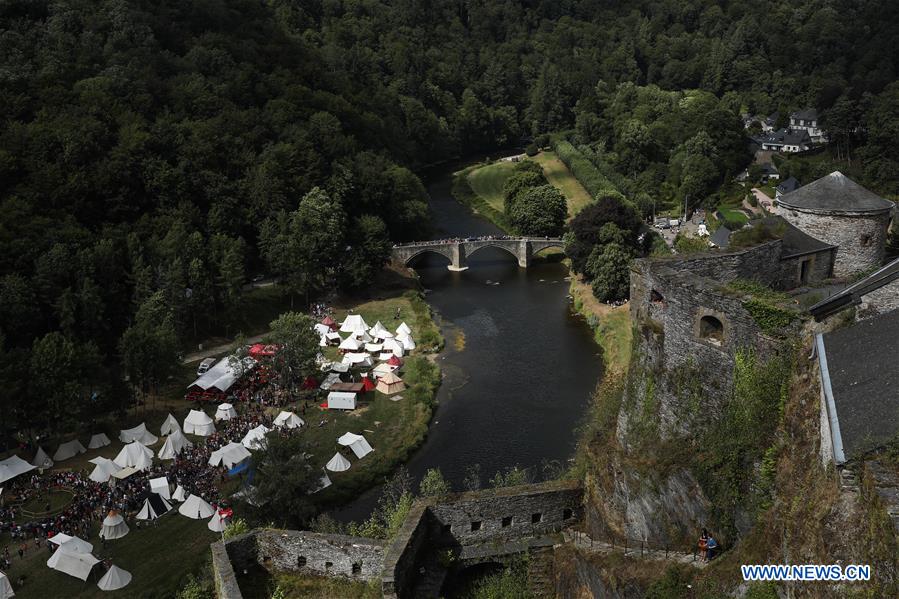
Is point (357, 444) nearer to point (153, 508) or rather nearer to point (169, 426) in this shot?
point (169, 426)

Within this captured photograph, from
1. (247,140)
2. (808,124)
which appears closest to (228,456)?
(247,140)

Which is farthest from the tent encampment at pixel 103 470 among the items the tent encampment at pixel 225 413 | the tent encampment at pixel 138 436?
the tent encampment at pixel 225 413

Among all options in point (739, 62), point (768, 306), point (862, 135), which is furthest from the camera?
point (739, 62)

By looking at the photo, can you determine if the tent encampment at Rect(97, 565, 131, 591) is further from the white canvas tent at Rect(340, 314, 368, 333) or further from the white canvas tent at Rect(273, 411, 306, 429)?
the white canvas tent at Rect(340, 314, 368, 333)

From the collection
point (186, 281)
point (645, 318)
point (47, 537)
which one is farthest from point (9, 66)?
point (645, 318)

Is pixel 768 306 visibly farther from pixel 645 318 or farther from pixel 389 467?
pixel 389 467
